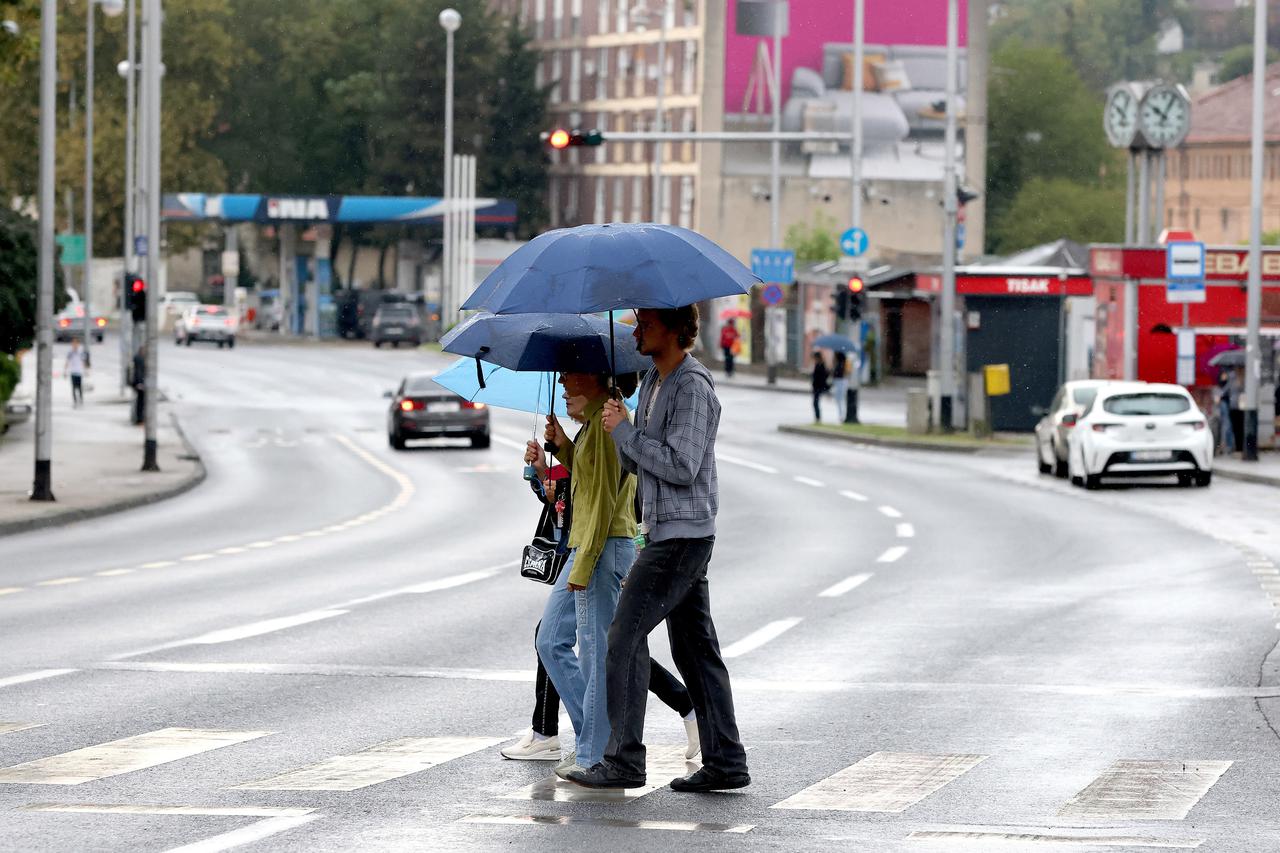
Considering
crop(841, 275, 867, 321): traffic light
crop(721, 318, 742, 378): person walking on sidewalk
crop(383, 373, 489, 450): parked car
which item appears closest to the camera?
crop(383, 373, 489, 450): parked car

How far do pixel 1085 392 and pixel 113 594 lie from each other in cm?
2032

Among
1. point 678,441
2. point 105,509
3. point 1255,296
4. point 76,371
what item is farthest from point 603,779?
point 76,371

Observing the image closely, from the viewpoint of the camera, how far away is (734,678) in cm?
1326

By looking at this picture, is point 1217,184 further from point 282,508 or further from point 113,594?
point 113,594

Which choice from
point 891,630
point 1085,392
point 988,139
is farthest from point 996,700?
point 988,139

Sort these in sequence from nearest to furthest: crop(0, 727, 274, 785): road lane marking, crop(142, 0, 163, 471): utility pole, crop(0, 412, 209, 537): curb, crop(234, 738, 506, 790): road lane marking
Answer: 1. crop(234, 738, 506, 790): road lane marking
2. crop(0, 727, 274, 785): road lane marking
3. crop(0, 412, 209, 537): curb
4. crop(142, 0, 163, 471): utility pole

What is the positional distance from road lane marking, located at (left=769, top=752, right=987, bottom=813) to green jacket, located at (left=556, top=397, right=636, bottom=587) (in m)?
1.12

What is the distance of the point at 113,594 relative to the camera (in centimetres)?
1841

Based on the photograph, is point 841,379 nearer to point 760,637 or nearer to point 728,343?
point 728,343

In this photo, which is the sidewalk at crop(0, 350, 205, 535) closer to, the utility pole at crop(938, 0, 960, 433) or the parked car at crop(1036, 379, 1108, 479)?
the parked car at crop(1036, 379, 1108, 479)

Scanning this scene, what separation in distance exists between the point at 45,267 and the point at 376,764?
788 inches

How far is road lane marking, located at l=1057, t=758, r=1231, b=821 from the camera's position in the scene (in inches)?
354

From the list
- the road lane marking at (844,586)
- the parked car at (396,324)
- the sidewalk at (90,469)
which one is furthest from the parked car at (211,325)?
the road lane marking at (844,586)

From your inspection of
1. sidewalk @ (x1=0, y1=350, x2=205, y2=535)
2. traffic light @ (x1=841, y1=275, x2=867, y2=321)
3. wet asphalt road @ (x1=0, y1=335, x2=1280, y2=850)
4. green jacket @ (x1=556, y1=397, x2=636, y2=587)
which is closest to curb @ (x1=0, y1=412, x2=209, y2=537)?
sidewalk @ (x1=0, y1=350, x2=205, y2=535)
